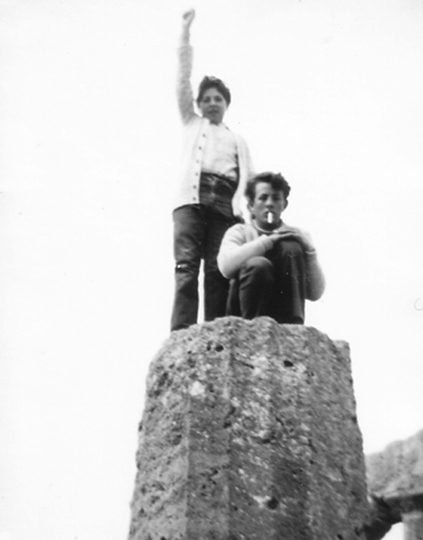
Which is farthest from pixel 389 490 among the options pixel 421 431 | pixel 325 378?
pixel 325 378

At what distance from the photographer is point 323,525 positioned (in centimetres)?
247

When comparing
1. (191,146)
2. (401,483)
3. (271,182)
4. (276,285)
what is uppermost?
(191,146)

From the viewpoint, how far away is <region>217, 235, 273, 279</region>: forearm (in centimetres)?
329

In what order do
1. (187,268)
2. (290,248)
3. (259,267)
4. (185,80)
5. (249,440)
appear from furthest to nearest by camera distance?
(185,80), (187,268), (290,248), (259,267), (249,440)

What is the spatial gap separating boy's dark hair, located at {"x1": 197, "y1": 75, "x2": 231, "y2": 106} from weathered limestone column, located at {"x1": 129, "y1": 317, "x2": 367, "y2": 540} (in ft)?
8.10

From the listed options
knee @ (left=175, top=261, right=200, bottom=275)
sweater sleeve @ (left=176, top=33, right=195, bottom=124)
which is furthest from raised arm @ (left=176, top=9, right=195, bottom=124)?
knee @ (left=175, top=261, right=200, bottom=275)

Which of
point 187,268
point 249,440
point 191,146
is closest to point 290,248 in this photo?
point 187,268

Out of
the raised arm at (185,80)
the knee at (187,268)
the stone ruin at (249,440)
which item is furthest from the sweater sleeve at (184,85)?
the stone ruin at (249,440)

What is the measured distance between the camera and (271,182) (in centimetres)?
367

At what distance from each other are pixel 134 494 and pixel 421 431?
2.55 meters

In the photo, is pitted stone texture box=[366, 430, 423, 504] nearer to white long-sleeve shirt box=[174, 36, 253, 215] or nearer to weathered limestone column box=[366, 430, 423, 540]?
weathered limestone column box=[366, 430, 423, 540]

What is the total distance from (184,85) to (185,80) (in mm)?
34

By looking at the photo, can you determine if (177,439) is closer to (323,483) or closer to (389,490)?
(323,483)

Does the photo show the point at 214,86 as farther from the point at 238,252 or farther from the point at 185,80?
the point at 238,252
